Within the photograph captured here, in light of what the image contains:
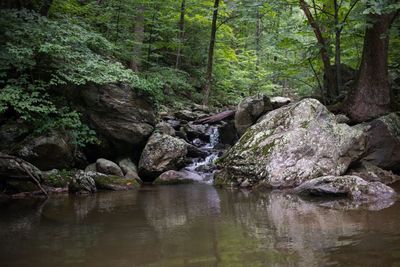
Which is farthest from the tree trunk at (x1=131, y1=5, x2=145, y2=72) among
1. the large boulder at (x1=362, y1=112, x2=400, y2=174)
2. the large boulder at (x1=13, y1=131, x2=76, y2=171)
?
the large boulder at (x1=362, y1=112, x2=400, y2=174)

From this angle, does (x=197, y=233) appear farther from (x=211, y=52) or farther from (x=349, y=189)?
(x=211, y=52)

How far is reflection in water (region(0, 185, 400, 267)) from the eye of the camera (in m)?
4.43

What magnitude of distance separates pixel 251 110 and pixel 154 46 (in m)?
5.55

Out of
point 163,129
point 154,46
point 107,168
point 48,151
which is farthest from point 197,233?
point 154,46

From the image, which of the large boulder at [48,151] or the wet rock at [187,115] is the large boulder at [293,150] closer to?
the large boulder at [48,151]

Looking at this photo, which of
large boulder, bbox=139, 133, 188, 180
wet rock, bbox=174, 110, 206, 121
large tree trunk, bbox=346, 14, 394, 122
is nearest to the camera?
large boulder, bbox=139, 133, 188, 180

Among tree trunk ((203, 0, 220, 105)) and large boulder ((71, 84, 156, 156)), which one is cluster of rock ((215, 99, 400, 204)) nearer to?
large boulder ((71, 84, 156, 156))

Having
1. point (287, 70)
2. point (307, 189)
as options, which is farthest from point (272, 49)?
point (307, 189)

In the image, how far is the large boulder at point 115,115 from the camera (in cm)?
1253

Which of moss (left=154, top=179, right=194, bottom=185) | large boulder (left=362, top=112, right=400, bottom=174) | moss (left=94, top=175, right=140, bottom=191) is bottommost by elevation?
moss (left=154, top=179, right=194, bottom=185)

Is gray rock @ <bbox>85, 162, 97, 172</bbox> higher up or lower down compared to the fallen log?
lower down

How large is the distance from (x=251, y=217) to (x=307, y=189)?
2.61 meters

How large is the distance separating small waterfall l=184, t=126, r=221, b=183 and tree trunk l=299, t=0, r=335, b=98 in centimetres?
457

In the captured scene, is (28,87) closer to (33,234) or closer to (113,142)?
(113,142)
